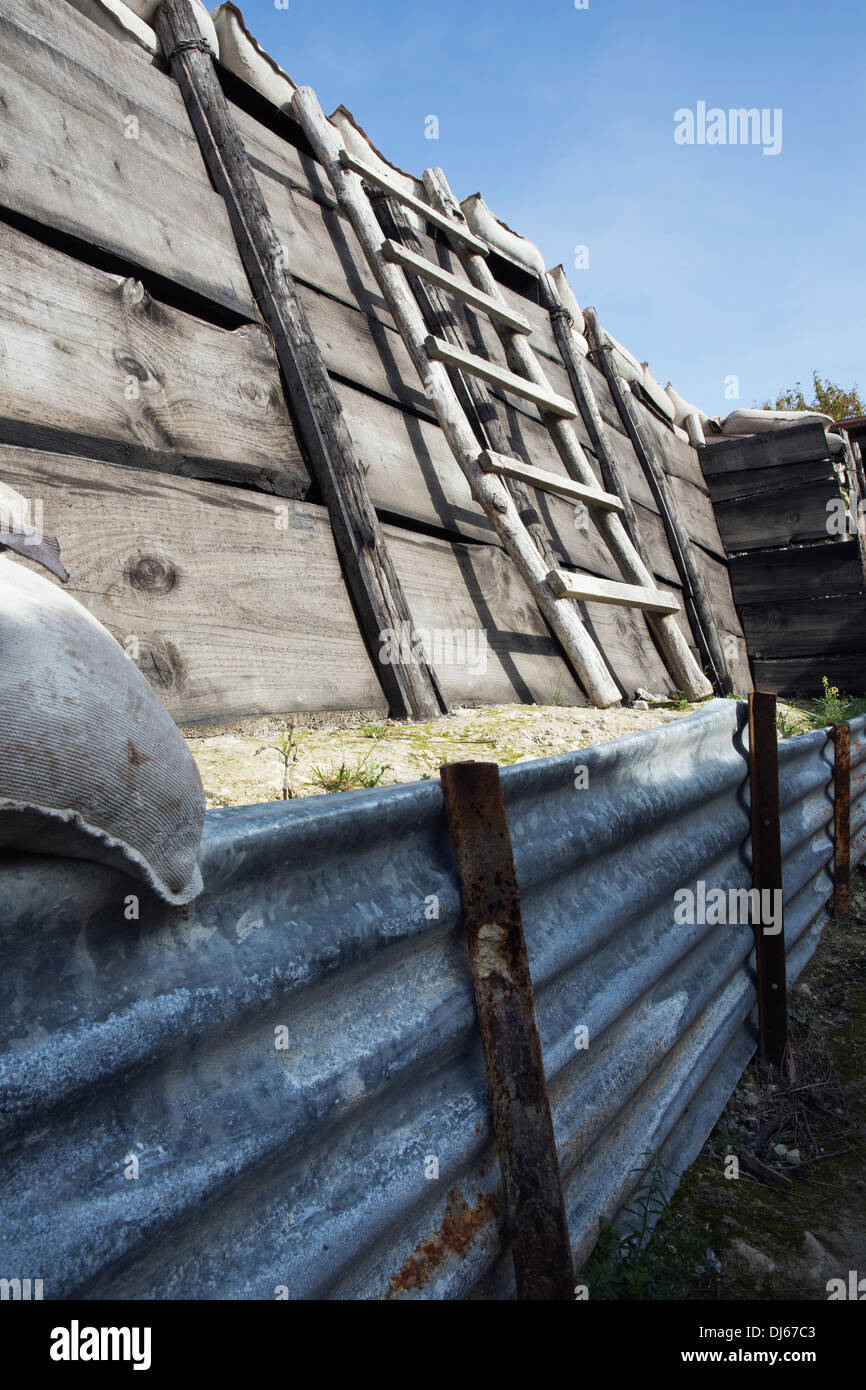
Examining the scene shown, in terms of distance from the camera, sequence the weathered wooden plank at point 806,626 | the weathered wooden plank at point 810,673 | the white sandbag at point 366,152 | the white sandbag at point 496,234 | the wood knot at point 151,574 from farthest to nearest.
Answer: the weathered wooden plank at point 806,626 < the weathered wooden plank at point 810,673 < the white sandbag at point 496,234 < the white sandbag at point 366,152 < the wood knot at point 151,574

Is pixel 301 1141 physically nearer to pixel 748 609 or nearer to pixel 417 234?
pixel 417 234

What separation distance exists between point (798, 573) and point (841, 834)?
472cm

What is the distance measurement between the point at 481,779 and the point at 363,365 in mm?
2998

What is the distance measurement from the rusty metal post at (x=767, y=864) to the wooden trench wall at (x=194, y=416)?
1.25 meters

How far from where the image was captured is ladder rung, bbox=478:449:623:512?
3521 millimetres

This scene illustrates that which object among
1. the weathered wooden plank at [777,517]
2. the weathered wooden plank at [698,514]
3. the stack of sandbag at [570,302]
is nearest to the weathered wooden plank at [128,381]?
the stack of sandbag at [570,302]

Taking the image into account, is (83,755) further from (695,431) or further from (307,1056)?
(695,431)

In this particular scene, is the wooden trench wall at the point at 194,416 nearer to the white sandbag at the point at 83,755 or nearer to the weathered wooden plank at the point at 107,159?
the weathered wooden plank at the point at 107,159

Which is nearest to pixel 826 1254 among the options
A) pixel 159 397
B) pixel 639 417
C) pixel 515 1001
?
pixel 515 1001

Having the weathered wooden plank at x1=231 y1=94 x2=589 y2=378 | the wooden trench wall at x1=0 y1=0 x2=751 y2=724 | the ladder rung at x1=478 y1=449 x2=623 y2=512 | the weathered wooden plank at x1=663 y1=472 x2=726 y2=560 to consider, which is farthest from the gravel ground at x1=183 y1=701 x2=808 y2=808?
the weathered wooden plank at x1=663 y1=472 x2=726 y2=560

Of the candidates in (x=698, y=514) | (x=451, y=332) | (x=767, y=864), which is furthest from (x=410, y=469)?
(x=698, y=514)

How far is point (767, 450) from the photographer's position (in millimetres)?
7621

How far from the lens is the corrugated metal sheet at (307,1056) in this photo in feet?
2.05

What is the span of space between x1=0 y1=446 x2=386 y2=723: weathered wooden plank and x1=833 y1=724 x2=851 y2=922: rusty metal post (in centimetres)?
203
